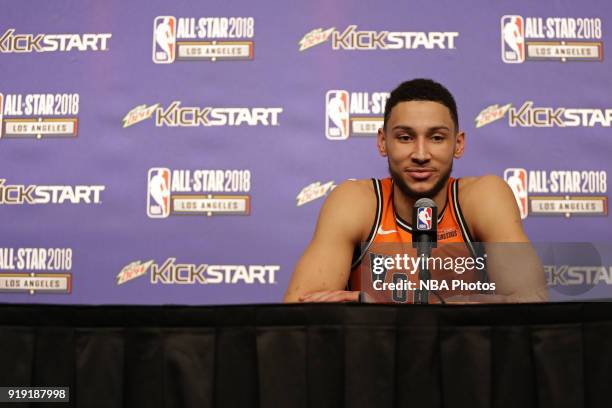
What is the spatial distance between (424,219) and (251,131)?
5.93ft

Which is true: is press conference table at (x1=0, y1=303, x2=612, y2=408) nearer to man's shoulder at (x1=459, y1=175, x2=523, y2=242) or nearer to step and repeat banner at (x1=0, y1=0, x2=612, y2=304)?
man's shoulder at (x1=459, y1=175, x2=523, y2=242)

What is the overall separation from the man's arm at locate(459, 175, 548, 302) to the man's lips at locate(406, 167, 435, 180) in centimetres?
15

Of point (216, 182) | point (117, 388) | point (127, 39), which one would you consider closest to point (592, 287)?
point (117, 388)

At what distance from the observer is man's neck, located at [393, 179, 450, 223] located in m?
1.71

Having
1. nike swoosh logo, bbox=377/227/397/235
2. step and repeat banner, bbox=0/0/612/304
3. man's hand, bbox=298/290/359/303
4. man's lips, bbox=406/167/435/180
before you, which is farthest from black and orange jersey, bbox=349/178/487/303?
step and repeat banner, bbox=0/0/612/304

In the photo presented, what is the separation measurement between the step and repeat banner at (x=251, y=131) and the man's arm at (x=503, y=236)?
1.02 m

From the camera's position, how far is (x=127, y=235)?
274 cm

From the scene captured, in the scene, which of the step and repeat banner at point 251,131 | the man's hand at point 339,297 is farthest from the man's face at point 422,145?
the step and repeat banner at point 251,131

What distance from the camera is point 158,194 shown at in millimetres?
2738

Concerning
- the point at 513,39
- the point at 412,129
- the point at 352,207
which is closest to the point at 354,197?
the point at 352,207

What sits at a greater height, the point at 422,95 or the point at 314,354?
the point at 422,95

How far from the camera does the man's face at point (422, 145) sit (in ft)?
5.33

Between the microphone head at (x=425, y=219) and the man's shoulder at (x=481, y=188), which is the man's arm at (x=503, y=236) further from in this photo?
the microphone head at (x=425, y=219)

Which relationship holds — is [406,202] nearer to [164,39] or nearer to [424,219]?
[424,219]
